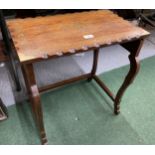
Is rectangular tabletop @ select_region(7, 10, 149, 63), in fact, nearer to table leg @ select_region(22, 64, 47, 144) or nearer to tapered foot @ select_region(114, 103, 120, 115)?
table leg @ select_region(22, 64, 47, 144)

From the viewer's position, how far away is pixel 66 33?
0.86 m

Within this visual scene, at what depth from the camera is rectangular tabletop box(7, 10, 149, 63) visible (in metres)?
0.75

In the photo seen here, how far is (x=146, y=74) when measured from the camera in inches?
65.7

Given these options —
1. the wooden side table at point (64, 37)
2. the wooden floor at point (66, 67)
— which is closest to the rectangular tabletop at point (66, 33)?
the wooden side table at point (64, 37)

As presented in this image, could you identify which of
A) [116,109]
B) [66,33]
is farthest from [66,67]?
[66,33]

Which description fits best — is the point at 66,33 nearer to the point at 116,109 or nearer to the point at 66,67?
the point at 116,109

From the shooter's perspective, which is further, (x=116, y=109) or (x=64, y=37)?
(x=116, y=109)

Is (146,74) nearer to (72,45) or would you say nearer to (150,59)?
(150,59)

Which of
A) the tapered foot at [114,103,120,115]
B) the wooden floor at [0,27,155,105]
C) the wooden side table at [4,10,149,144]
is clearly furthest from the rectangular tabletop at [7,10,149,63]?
the wooden floor at [0,27,155,105]

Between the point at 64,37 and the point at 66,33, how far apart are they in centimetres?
4

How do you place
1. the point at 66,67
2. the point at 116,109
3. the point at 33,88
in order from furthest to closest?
the point at 66,67, the point at 116,109, the point at 33,88
